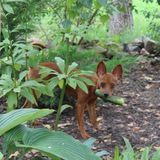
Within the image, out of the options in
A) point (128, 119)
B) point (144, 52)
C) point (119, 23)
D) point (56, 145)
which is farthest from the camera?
point (119, 23)

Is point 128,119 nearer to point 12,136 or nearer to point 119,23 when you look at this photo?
point 12,136

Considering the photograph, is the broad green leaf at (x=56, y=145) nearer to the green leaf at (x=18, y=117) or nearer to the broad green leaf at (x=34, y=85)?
the green leaf at (x=18, y=117)

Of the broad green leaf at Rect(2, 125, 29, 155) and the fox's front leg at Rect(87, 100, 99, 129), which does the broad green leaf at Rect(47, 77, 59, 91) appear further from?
the fox's front leg at Rect(87, 100, 99, 129)

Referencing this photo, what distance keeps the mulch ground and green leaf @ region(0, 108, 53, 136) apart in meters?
2.06

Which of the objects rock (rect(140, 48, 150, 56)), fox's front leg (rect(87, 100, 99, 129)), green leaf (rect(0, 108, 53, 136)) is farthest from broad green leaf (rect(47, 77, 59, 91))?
rock (rect(140, 48, 150, 56))

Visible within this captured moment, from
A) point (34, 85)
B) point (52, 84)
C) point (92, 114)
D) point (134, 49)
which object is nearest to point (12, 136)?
point (34, 85)

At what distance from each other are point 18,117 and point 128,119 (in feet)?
10.5

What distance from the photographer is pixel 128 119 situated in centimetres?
Result: 556

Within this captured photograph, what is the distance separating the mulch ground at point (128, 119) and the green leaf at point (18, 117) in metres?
2.06

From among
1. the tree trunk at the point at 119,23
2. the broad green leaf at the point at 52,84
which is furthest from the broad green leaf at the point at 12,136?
the tree trunk at the point at 119,23

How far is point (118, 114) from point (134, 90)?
3.79ft

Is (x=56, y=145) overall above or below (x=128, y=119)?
above

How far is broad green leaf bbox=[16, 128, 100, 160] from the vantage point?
7.77 ft

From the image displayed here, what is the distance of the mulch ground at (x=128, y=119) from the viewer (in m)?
4.88
